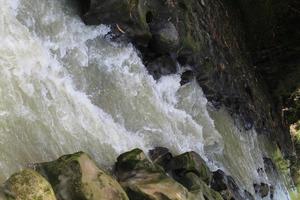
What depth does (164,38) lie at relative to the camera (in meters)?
7.63

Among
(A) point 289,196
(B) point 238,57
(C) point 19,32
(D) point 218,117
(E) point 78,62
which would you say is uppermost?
(C) point 19,32

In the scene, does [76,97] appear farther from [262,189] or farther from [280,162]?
[280,162]

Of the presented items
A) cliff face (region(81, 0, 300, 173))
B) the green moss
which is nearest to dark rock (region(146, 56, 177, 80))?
cliff face (region(81, 0, 300, 173))

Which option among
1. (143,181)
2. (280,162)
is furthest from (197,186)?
(280,162)

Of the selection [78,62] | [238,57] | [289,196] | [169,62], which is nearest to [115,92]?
[78,62]

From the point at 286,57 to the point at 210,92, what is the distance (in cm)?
320

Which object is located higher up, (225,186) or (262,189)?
(225,186)

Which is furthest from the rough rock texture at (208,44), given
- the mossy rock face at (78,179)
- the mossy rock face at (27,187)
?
the mossy rock face at (27,187)

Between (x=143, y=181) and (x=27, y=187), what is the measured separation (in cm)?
181

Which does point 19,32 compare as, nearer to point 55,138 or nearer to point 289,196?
point 55,138

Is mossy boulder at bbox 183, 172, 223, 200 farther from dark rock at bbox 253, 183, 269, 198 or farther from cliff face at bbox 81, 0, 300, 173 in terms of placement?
dark rock at bbox 253, 183, 269, 198

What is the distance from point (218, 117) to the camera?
9594mm

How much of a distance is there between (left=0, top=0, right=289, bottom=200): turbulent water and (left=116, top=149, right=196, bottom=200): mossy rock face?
0.77ft

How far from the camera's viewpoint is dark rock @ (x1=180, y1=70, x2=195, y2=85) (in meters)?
8.52
